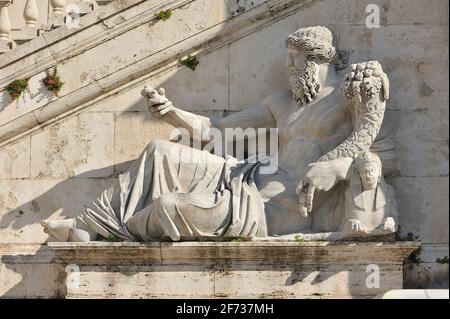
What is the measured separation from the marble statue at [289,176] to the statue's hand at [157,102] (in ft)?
0.03

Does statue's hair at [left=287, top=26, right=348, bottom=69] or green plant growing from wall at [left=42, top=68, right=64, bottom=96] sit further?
green plant growing from wall at [left=42, top=68, right=64, bottom=96]

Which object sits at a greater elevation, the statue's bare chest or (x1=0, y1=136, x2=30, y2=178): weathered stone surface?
the statue's bare chest

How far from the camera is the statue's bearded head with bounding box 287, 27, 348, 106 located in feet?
60.3

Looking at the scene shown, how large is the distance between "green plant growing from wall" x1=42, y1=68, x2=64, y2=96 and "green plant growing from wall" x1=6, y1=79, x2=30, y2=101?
0.21 meters

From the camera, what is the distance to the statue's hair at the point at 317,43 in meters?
18.4

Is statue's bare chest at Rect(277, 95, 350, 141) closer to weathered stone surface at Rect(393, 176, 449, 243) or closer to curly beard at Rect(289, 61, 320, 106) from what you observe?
curly beard at Rect(289, 61, 320, 106)

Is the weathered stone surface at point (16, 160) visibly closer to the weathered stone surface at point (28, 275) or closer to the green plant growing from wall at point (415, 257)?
the weathered stone surface at point (28, 275)

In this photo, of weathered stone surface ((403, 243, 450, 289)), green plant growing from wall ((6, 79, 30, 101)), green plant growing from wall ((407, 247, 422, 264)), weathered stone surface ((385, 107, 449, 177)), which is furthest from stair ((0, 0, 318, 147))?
weathered stone surface ((403, 243, 450, 289))

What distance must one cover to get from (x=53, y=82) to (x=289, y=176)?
8.97 feet

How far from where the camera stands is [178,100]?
62.0ft

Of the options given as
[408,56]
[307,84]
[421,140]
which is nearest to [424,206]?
[421,140]

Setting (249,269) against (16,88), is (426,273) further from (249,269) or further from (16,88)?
(16,88)

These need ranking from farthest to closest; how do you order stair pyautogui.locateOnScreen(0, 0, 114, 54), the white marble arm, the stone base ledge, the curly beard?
stair pyautogui.locateOnScreen(0, 0, 114, 54) < the curly beard < the white marble arm < the stone base ledge
